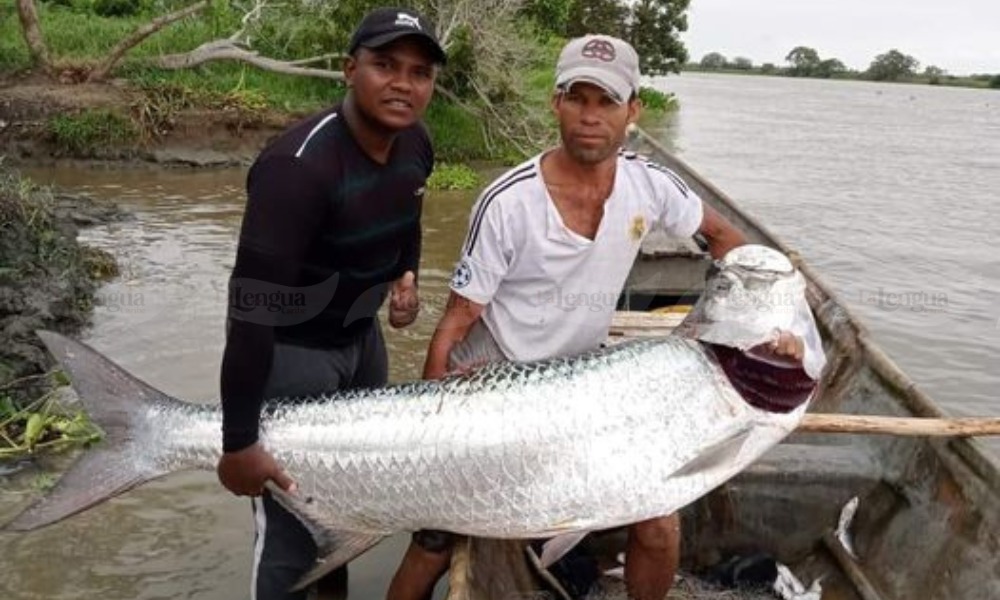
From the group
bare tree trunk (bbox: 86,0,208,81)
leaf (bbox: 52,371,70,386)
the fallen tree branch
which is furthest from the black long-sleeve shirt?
bare tree trunk (bbox: 86,0,208,81)

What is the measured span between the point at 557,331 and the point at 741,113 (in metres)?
37.7

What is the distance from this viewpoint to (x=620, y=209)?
3229 mm

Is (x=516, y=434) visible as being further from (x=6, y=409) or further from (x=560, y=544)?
(x=6, y=409)

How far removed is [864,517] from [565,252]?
187 centimetres

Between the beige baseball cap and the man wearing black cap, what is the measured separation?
0.42m

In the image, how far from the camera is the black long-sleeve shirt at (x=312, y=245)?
2.58 meters

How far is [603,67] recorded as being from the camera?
10.00 ft

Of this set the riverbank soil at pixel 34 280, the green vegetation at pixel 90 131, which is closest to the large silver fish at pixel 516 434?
the riverbank soil at pixel 34 280

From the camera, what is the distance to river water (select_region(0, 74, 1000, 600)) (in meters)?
4.54

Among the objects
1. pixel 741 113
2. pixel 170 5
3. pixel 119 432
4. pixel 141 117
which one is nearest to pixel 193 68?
pixel 141 117

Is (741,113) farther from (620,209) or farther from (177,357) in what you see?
(620,209)

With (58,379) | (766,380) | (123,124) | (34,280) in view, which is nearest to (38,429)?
(58,379)

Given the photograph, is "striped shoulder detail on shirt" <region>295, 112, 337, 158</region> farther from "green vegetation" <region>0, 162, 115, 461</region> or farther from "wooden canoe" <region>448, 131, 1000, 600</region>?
"green vegetation" <region>0, 162, 115, 461</region>

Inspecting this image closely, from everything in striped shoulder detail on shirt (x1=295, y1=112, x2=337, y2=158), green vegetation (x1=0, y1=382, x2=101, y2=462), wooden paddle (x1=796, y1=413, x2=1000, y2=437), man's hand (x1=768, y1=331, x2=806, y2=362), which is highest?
striped shoulder detail on shirt (x1=295, y1=112, x2=337, y2=158)
